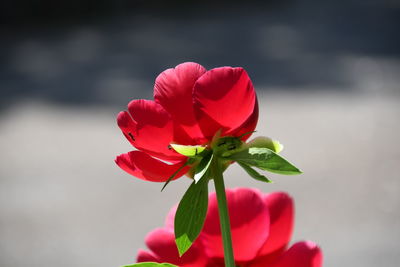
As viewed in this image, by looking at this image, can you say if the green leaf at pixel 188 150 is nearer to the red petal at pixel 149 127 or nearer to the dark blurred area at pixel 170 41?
the red petal at pixel 149 127

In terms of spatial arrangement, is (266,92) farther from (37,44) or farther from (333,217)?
(37,44)

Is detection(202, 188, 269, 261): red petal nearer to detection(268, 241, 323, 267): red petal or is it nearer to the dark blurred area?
detection(268, 241, 323, 267): red petal

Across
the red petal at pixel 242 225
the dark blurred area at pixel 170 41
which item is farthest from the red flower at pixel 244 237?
the dark blurred area at pixel 170 41

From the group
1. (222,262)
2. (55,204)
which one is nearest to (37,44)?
(55,204)

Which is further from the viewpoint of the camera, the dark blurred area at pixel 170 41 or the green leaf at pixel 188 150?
the dark blurred area at pixel 170 41

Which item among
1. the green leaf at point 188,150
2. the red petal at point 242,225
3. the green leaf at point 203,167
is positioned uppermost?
the green leaf at point 188,150

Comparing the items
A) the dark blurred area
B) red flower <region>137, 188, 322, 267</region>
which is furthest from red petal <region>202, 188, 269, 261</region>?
the dark blurred area
